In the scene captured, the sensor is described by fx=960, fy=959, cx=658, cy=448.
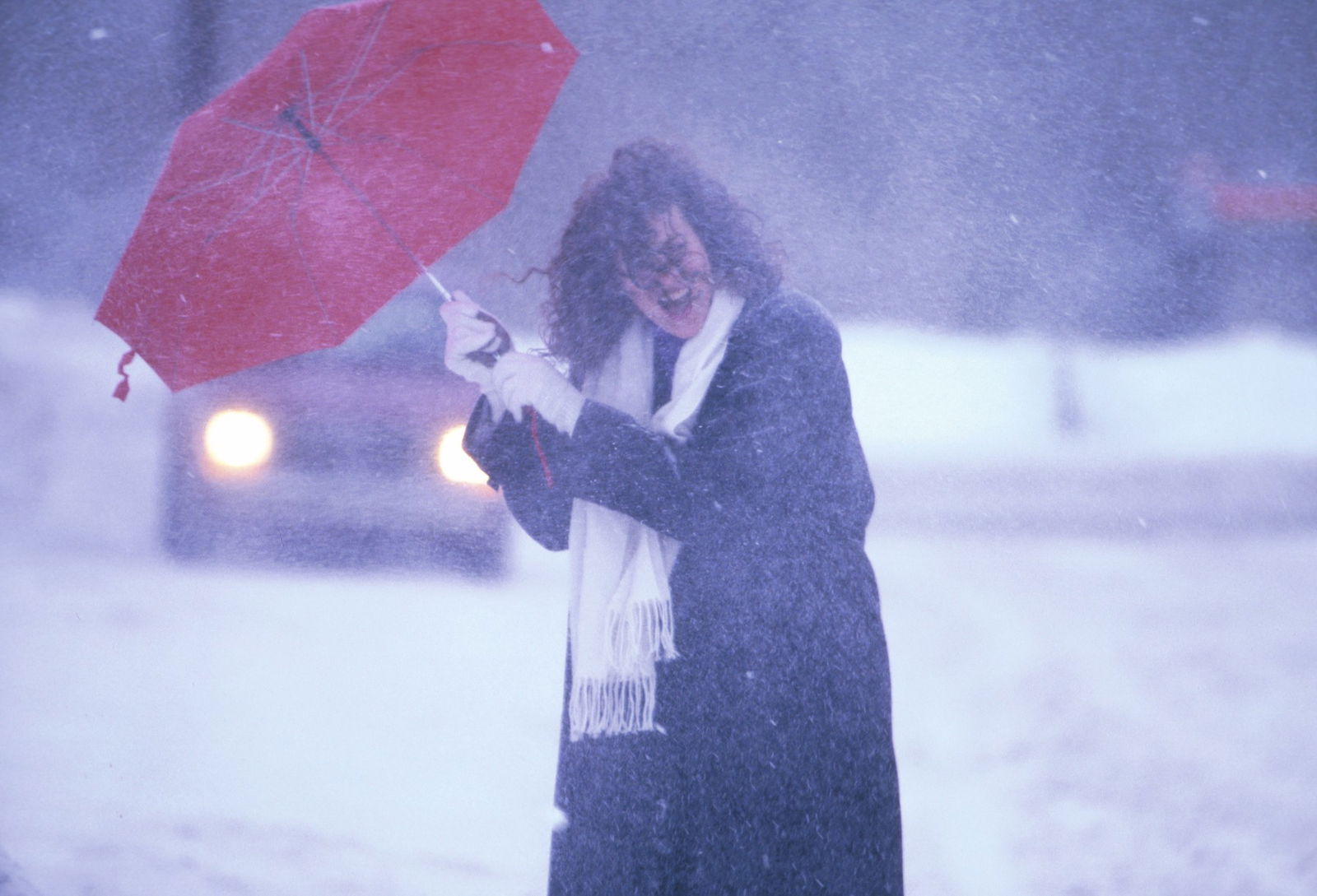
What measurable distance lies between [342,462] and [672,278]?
0.70 metres

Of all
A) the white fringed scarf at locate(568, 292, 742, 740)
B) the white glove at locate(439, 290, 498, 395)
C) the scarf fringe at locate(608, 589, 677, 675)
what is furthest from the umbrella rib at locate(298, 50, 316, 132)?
the scarf fringe at locate(608, 589, 677, 675)

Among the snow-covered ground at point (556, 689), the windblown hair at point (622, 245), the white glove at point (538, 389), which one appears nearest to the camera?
the white glove at point (538, 389)

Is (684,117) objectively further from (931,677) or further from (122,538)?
(122,538)

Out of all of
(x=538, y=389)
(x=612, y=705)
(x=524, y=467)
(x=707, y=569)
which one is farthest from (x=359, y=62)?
(x=612, y=705)

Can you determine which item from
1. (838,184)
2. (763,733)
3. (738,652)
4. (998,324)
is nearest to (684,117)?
(838,184)

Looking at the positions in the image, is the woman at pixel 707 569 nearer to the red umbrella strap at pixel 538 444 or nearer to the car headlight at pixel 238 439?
the red umbrella strap at pixel 538 444

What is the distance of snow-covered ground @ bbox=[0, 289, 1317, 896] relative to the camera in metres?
1.69

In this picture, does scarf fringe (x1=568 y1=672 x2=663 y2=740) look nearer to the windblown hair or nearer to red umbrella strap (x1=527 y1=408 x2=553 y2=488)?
red umbrella strap (x1=527 y1=408 x2=553 y2=488)

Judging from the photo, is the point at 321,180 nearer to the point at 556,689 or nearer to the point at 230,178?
the point at 230,178

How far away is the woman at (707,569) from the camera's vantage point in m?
1.46

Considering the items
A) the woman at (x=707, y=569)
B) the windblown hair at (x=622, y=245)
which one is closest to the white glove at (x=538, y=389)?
the woman at (x=707, y=569)

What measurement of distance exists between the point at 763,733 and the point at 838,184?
98cm

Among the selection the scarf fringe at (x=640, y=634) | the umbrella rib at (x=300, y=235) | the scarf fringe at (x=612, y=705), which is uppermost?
the umbrella rib at (x=300, y=235)

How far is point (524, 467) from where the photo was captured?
155 cm
